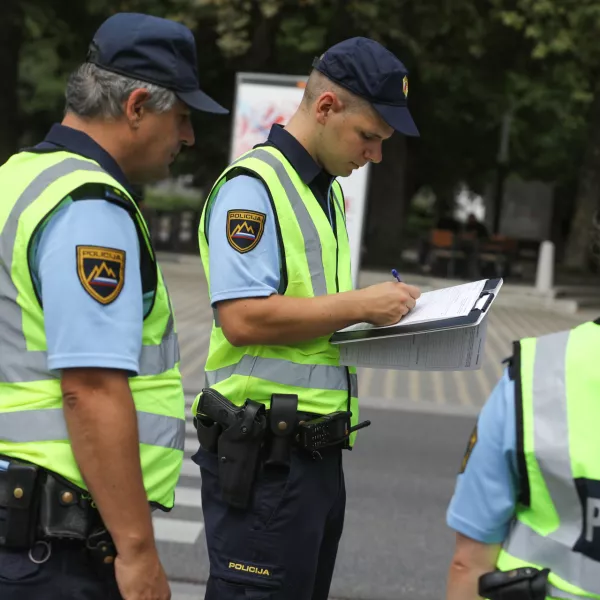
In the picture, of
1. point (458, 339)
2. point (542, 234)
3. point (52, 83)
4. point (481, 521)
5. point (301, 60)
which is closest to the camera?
point (481, 521)

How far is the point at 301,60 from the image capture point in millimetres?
23297

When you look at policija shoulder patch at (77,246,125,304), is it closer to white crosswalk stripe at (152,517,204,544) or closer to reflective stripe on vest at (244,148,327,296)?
reflective stripe on vest at (244,148,327,296)

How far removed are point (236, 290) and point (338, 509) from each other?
2.13 ft

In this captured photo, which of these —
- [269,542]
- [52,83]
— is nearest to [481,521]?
Result: [269,542]

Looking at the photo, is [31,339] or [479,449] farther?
[31,339]

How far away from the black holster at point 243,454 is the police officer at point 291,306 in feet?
0.06

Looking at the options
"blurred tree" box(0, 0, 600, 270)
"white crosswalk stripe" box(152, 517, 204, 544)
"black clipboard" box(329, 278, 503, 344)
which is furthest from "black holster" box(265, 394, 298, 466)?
"blurred tree" box(0, 0, 600, 270)

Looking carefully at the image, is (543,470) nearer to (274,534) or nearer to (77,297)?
(77,297)

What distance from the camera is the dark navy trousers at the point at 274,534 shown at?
2521mm

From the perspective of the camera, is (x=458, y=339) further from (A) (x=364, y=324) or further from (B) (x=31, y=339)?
(B) (x=31, y=339)

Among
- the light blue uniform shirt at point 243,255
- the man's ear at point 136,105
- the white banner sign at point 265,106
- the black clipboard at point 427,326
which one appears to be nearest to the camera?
the man's ear at point 136,105

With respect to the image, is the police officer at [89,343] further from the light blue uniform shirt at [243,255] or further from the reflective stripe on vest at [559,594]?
the reflective stripe on vest at [559,594]

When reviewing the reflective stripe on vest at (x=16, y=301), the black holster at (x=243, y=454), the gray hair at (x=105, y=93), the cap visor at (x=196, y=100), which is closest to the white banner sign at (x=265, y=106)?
the black holster at (x=243, y=454)

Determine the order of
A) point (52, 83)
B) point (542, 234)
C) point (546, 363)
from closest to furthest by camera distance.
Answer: point (546, 363) → point (52, 83) → point (542, 234)
